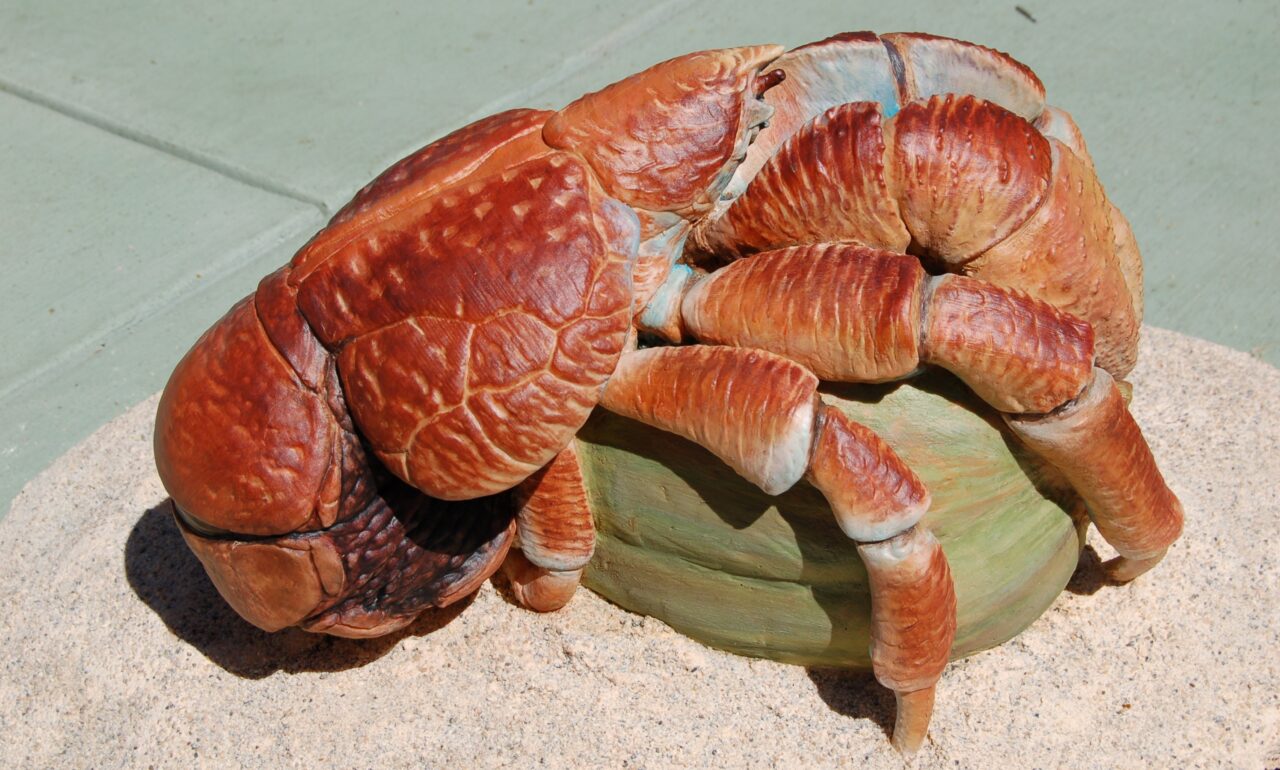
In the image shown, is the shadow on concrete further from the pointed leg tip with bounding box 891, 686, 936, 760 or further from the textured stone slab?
the textured stone slab

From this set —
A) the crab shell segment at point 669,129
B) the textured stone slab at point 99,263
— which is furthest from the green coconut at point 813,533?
the textured stone slab at point 99,263

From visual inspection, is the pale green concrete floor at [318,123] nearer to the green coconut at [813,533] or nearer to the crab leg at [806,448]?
the green coconut at [813,533]

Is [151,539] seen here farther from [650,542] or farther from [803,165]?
[803,165]

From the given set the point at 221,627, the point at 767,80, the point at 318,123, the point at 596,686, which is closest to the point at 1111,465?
the point at 767,80

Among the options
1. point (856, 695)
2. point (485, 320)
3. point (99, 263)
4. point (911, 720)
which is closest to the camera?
point (485, 320)

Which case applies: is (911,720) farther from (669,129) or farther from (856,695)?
(669,129)

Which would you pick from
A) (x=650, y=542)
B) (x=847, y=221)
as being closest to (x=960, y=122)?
(x=847, y=221)

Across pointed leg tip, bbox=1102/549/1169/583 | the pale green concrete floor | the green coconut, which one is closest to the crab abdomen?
the green coconut
